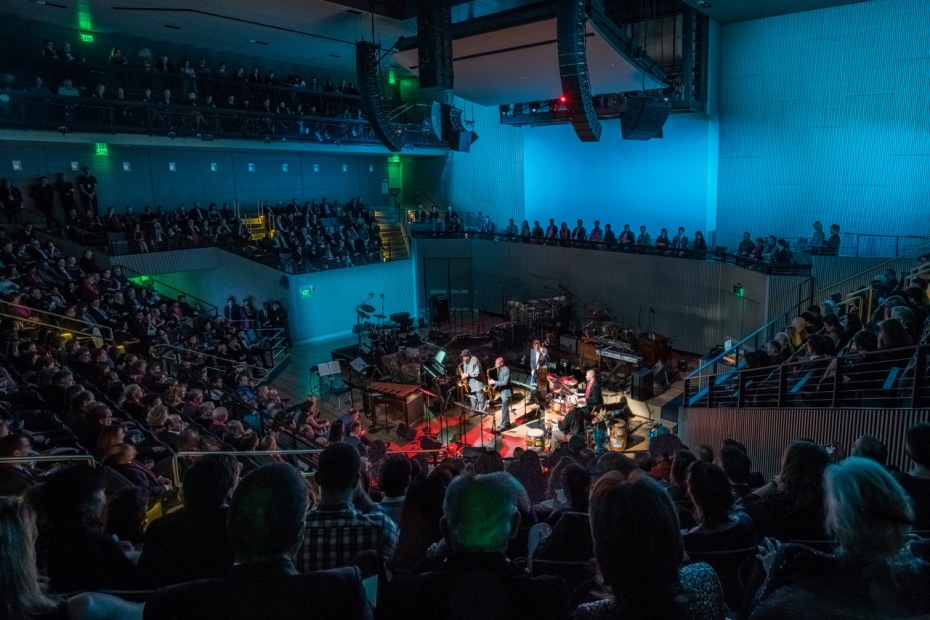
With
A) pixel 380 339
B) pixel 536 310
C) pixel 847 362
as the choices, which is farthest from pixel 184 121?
pixel 847 362

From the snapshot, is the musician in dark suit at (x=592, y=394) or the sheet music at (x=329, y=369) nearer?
the musician in dark suit at (x=592, y=394)

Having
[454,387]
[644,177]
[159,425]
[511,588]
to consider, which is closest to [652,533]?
[511,588]

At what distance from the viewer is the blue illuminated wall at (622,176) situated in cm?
1750

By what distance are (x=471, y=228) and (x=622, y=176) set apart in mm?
6396

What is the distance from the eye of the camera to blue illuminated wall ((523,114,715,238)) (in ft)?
57.4

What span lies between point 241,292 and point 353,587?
18.2m

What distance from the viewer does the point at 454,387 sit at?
12883 millimetres

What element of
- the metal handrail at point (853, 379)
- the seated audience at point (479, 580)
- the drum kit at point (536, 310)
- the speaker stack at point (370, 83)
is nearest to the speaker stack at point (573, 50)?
the speaker stack at point (370, 83)

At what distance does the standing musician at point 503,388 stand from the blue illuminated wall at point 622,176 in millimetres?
8846

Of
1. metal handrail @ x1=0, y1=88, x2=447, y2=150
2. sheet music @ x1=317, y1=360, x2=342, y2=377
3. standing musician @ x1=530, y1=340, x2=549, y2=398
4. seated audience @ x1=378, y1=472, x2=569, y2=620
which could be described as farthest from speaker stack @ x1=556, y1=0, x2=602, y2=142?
metal handrail @ x1=0, y1=88, x2=447, y2=150

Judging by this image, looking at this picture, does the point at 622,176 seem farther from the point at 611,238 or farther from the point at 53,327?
the point at 53,327

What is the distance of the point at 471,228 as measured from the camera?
23.5 meters

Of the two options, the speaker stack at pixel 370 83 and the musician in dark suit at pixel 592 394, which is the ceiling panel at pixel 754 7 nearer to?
the speaker stack at pixel 370 83

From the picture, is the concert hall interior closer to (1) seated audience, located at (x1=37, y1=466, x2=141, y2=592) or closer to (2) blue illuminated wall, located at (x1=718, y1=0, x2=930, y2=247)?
(2) blue illuminated wall, located at (x1=718, y1=0, x2=930, y2=247)
